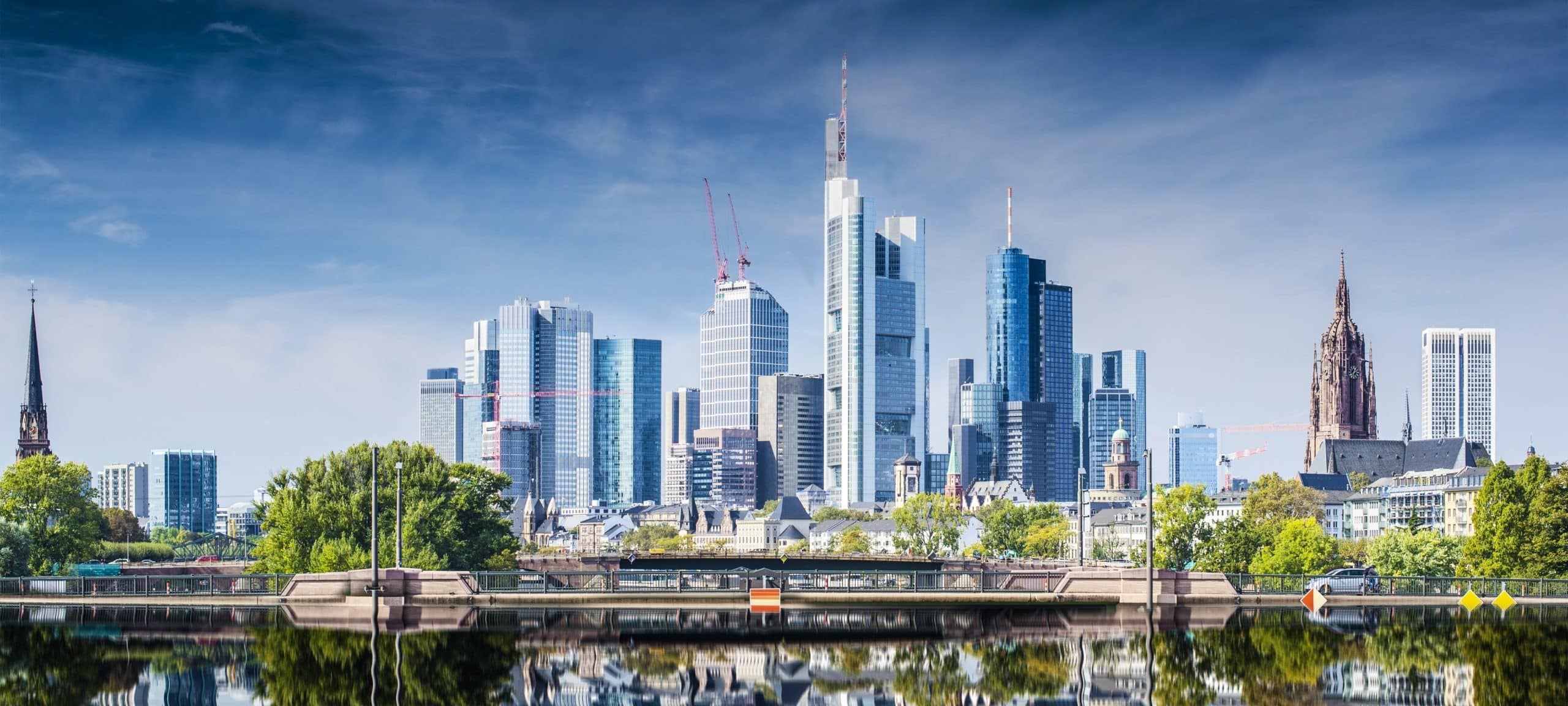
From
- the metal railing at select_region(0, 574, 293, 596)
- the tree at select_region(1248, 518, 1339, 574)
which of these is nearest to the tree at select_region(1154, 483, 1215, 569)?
the tree at select_region(1248, 518, 1339, 574)

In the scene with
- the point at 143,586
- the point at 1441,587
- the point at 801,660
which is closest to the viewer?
the point at 801,660

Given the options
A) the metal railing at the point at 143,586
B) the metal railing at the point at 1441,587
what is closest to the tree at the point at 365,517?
the metal railing at the point at 143,586

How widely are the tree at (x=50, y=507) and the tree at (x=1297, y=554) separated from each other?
10679cm

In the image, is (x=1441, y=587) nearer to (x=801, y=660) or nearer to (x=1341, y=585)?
(x=1341, y=585)

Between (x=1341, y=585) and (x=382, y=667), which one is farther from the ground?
(x=382, y=667)

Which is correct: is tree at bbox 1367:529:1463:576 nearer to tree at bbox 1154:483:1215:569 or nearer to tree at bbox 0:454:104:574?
tree at bbox 1154:483:1215:569

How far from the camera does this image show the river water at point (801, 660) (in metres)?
44.8

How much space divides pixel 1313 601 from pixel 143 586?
6980 centimetres

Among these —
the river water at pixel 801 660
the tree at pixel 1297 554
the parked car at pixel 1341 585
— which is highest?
the river water at pixel 801 660

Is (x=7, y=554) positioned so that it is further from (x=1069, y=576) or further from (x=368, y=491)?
(x=1069, y=576)

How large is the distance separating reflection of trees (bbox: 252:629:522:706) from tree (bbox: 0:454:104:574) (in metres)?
98.4

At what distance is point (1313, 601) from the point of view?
3034 inches

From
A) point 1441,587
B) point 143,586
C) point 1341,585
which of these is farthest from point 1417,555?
point 143,586

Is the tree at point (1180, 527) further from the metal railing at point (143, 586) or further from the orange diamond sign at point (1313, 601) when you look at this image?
the metal railing at point (143, 586)
